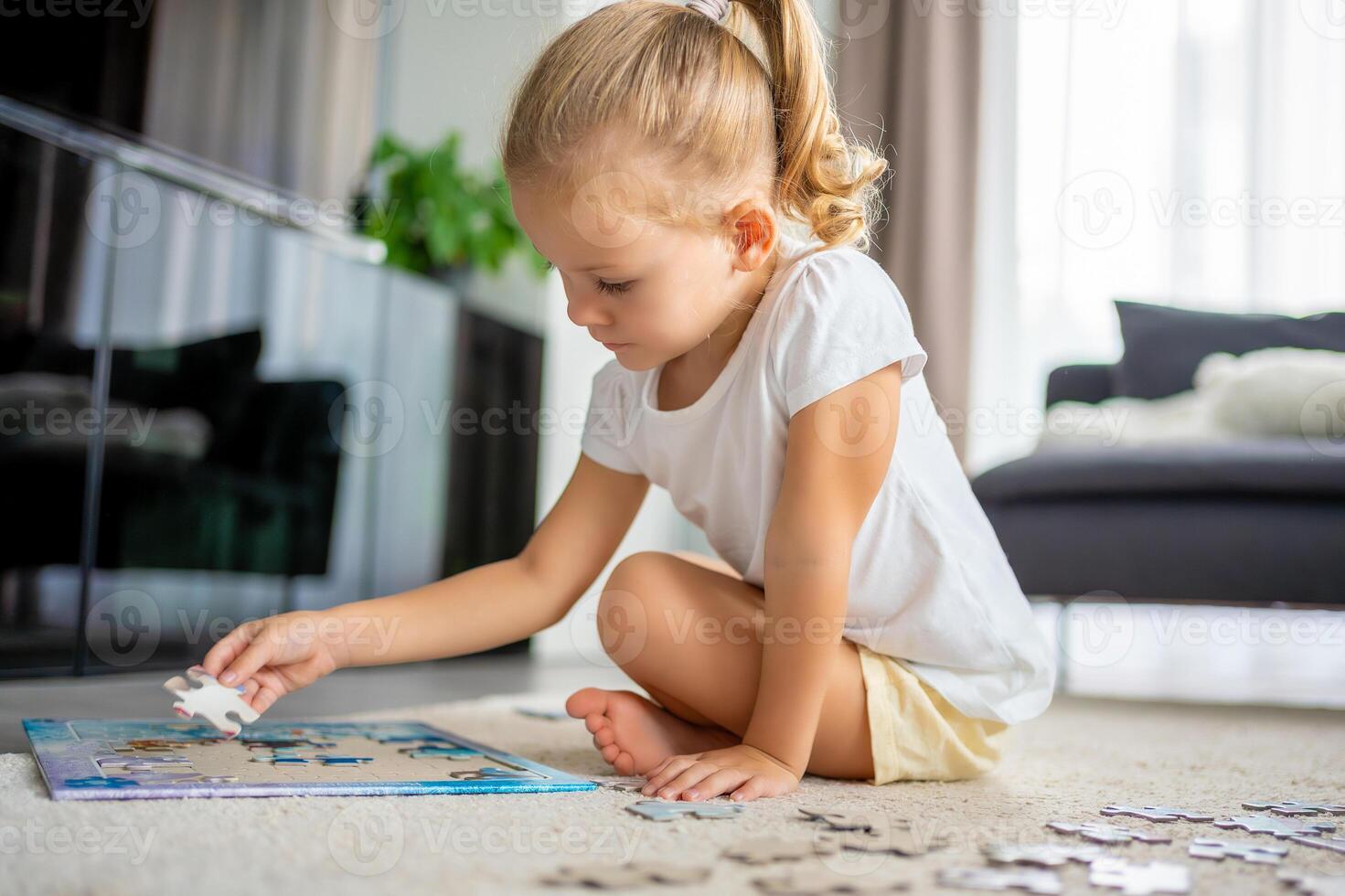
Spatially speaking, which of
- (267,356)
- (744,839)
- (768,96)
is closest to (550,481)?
(267,356)

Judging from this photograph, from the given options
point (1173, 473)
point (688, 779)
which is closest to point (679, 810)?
point (688, 779)

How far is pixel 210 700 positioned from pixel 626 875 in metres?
0.44

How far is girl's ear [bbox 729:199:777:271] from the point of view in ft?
3.41

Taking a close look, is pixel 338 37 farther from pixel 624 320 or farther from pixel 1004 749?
pixel 1004 749

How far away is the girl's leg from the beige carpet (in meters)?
0.06

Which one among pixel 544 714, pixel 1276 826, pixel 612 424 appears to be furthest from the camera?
pixel 544 714

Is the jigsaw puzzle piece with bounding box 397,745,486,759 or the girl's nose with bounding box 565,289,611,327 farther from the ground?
the girl's nose with bounding box 565,289,611,327

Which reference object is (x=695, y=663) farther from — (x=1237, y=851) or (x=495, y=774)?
(x=1237, y=851)

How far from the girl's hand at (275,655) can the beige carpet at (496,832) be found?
0.51 feet

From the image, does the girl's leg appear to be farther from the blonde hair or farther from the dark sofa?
the dark sofa

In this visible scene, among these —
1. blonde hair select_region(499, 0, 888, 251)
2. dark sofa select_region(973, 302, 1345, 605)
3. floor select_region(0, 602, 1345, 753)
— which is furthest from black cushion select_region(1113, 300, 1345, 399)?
blonde hair select_region(499, 0, 888, 251)

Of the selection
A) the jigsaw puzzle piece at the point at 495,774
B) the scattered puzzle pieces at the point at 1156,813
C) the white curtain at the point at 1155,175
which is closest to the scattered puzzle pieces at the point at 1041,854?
the scattered puzzle pieces at the point at 1156,813

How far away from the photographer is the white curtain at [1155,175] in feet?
11.3

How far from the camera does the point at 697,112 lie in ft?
3.29
